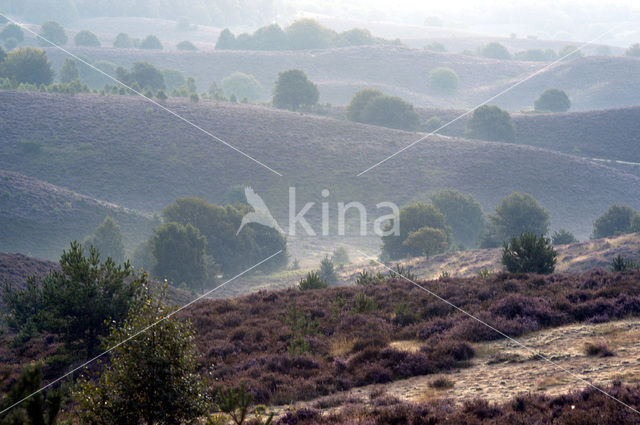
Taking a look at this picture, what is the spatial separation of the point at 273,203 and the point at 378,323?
5309 cm

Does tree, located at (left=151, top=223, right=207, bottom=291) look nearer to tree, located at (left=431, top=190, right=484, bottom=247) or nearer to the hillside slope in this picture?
the hillside slope

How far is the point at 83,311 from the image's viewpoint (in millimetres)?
14828

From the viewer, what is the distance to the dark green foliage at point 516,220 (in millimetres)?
52875

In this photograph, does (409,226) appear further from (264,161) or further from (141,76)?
(141,76)

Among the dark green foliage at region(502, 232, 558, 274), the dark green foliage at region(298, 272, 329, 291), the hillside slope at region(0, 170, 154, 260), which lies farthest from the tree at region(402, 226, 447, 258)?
the hillside slope at region(0, 170, 154, 260)

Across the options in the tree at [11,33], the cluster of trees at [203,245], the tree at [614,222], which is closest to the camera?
the cluster of trees at [203,245]

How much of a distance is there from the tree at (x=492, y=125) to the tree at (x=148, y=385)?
95.2 meters

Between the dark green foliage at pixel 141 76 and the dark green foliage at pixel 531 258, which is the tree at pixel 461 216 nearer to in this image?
the dark green foliage at pixel 531 258

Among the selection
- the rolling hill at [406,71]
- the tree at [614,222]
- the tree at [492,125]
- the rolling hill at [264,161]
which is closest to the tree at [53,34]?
the rolling hill at [406,71]

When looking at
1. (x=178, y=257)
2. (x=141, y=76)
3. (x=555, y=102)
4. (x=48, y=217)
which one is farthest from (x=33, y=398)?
(x=555, y=102)

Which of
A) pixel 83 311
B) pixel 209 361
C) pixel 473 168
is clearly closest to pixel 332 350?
pixel 209 361

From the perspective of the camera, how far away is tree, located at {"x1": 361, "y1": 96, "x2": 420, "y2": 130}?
9712 cm

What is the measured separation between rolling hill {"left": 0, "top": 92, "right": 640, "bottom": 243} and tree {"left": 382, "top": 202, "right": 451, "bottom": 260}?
1346cm

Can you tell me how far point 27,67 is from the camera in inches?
3863
